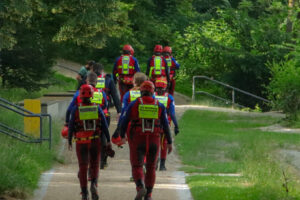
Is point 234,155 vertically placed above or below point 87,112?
below

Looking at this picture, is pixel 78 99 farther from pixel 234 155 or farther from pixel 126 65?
pixel 234 155

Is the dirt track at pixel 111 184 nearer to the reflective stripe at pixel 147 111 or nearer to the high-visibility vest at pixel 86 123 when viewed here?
the high-visibility vest at pixel 86 123

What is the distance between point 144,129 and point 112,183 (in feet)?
8.68

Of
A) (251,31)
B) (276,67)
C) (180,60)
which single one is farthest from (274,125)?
(180,60)

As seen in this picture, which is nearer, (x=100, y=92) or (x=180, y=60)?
(x=100, y=92)

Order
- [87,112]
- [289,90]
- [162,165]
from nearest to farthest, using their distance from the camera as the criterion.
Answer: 1. [87,112]
2. [162,165]
3. [289,90]

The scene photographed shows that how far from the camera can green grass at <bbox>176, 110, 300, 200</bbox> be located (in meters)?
11.6

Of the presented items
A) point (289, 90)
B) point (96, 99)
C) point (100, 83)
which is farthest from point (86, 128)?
point (289, 90)

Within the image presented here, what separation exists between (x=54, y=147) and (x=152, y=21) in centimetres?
2638

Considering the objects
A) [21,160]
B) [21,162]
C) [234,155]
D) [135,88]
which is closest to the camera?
[135,88]

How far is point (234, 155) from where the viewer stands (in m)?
18.3

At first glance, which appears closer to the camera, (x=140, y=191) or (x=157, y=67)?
(x=140, y=191)

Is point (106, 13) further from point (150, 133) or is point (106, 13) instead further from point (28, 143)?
point (150, 133)

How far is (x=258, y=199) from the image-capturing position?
10.9 m
